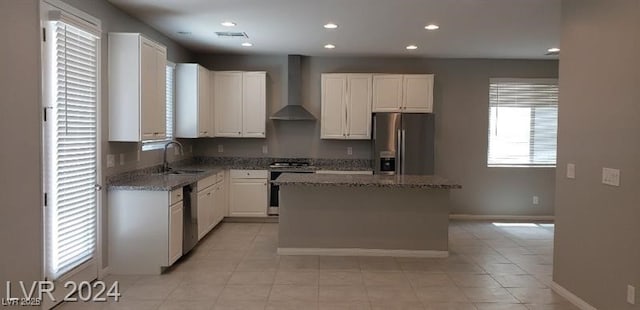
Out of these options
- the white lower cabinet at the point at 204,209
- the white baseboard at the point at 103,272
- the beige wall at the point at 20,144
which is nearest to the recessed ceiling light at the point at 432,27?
the white lower cabinet at the point at 204,209

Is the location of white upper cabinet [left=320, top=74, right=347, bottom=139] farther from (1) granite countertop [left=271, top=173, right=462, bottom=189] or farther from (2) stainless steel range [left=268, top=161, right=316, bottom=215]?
(1) granite countertop [left=271, top=173, right=462, bottom=189]

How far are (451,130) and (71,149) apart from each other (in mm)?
5745

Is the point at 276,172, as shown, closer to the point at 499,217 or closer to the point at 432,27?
the point at 432,27

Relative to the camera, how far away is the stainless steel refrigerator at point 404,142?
7125 millimetres

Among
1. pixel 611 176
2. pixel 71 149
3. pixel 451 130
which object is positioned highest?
pixel 451 130

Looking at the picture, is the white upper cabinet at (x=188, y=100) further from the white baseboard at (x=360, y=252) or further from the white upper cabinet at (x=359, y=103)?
the white baseboard at (x=360, y=252)

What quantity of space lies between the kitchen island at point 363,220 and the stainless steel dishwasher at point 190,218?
1.01 m

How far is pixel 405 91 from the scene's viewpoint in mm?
7348

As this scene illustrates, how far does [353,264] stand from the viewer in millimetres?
5035

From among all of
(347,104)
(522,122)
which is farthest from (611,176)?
(522,122)

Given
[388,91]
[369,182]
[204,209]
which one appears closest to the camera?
[369,182]

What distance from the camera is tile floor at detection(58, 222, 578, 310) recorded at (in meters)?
3.89

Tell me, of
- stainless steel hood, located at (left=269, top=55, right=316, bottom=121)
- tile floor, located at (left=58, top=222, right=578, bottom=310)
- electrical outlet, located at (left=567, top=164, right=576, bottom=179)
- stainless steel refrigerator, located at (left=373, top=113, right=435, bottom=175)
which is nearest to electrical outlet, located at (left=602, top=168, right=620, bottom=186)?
electrical outlet, located at (left=567, top=164, right=576, bottom=179)

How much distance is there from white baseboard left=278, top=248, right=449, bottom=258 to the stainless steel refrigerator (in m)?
2.00
